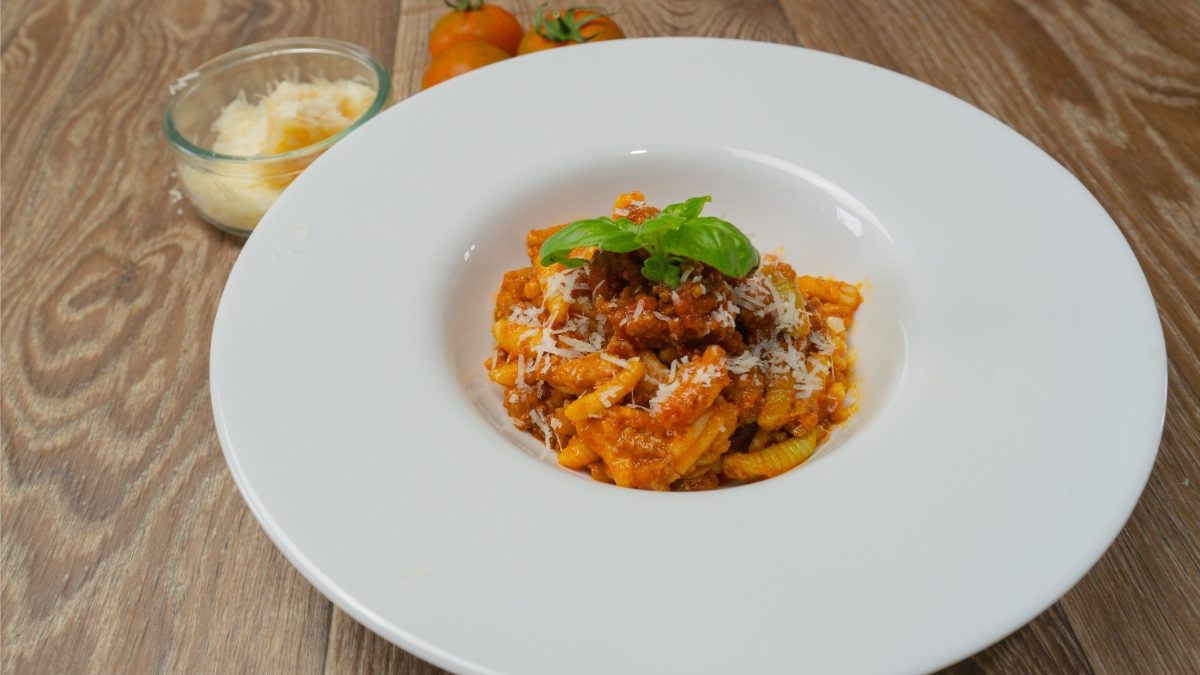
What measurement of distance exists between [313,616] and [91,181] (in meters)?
1.78

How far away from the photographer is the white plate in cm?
125

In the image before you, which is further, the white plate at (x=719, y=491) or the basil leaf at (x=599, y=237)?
the basil leaf at (x=599, y=237)

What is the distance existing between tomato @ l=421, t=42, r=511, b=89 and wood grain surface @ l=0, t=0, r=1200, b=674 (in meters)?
0.25

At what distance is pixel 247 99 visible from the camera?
2906mm

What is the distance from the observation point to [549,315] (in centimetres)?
186

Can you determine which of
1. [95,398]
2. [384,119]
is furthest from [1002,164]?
[95,398]

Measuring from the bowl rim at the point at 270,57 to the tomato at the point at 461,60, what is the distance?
14 centimetres

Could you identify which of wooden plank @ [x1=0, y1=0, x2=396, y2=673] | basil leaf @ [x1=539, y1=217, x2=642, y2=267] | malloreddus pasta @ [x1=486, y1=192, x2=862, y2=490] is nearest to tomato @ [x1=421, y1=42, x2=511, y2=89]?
wooden plank @ [x1=0, y1=0, x2=396, y2=673]

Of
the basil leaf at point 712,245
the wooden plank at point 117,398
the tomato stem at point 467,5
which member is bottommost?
the wooden plank at point 117,398

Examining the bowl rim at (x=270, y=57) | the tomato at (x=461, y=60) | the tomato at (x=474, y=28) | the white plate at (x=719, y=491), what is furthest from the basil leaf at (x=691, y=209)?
the tomato at (x=474, y=28)

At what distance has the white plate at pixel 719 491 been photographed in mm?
1248

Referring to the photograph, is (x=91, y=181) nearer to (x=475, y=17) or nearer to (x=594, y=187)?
(x=475, y=17)

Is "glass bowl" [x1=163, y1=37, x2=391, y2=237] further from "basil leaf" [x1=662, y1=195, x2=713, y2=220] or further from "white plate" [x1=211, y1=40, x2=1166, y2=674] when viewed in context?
"basil leaf" [x1=662, y1=195, x2=713, y2=220]

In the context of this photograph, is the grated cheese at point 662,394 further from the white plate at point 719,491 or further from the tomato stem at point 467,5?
the tomato stem at point 467,5
